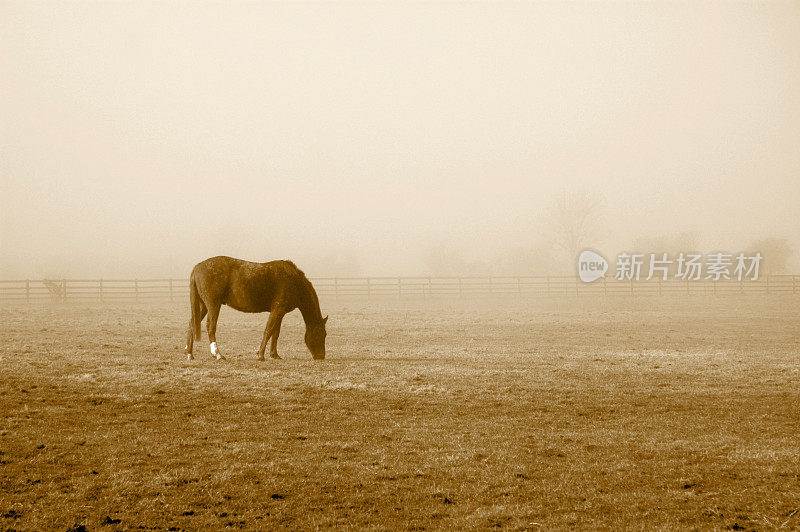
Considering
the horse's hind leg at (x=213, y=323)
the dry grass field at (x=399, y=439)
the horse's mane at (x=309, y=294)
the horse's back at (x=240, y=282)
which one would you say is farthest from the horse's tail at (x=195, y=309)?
the horse's mane at (x=309, y=294)

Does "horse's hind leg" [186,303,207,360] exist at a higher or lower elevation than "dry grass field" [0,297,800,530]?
higher

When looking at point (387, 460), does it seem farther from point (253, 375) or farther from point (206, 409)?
point (253, 375)

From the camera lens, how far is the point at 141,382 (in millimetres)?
9773

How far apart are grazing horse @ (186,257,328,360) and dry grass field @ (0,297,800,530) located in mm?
587

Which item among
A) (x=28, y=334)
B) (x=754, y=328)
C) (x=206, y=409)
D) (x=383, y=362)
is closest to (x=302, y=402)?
(x=206, y=409)

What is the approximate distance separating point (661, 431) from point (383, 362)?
6.26 metres

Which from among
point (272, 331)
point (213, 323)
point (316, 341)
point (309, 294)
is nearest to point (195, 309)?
point (213, 323)

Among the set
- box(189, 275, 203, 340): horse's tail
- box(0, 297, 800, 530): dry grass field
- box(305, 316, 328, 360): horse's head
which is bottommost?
box(0, 297, 800, 530): dry grass field

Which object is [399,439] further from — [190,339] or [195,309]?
[195,309]

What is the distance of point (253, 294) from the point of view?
12172 mm

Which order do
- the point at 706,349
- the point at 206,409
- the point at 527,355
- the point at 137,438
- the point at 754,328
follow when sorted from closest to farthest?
1. the point at 137,438
2. the point at 206,409
3. the point at 527,355
4. the point at 706,349
5. the point at 754,328

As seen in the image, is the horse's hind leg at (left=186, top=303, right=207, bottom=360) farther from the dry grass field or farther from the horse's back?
the horse's back

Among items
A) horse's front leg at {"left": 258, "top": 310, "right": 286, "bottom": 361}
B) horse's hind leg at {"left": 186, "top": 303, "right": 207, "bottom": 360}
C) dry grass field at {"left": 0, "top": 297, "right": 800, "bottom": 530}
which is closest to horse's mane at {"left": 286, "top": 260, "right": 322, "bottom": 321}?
horse's front leg at {"left": 258, "top": 310, "right": 286, "bottom": 361}

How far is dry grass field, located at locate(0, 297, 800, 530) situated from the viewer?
4750 mm
